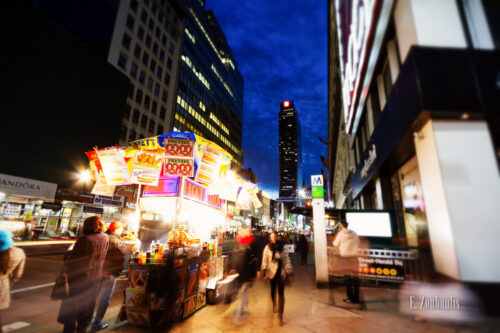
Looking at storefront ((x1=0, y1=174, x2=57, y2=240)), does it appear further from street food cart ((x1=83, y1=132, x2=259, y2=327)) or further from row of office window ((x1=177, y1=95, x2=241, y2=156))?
row of office window ((x1=177, y1=95, x2=241, y2=156))

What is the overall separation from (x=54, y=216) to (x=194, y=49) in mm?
45618

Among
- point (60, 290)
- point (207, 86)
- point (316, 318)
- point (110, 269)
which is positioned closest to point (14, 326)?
point (110, 269)

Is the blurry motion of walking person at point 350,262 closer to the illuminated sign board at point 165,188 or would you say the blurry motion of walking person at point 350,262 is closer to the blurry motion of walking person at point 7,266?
the illuminated sign board at point 165,188

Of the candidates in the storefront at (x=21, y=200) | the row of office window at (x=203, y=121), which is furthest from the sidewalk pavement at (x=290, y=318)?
the row of office window at (x=203, y=121)

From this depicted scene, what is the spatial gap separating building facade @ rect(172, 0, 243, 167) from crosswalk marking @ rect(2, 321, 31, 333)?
42.7m

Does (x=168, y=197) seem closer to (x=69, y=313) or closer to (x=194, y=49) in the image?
(x=69, y=313)

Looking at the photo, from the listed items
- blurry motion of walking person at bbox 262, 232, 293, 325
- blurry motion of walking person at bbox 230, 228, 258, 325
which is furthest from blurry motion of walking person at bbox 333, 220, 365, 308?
blurry motion of walking person at bbox 230, 228, 258, 325

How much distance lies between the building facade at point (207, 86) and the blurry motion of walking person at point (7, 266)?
4399cm

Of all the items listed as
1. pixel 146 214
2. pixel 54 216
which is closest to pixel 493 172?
pixel 146 214

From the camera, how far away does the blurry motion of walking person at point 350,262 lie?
6324 mm

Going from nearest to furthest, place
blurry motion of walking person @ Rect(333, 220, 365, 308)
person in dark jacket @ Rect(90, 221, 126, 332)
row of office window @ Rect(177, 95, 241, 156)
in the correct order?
person in dark jacket @ Rect(90, 221, 126, 332), blurry motion of walking person @ Rect(333, 220, 365, 308), row of office window @ Rect(177, 95, 241, 156)

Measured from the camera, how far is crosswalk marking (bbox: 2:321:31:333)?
13.9ft

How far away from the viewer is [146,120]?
37.6m

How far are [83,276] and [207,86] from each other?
6007 centimetres
